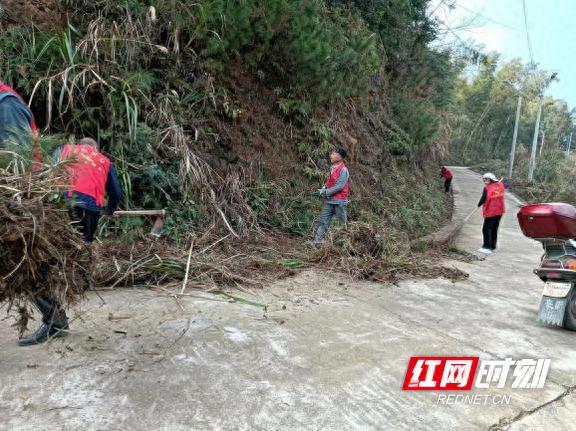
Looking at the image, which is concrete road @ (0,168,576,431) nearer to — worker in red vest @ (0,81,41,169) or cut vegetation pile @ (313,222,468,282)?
cut vegetation pile @ (313,222,468,282)

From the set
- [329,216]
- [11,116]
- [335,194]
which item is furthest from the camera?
[329,216]

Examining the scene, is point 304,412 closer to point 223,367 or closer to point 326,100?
point 223,367

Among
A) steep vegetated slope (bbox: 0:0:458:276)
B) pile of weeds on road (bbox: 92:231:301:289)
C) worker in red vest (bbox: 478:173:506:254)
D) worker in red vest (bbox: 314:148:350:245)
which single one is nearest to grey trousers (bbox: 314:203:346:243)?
worker in red vest (bbox: 314:148:350:245)

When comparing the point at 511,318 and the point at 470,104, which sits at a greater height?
the point at 470,104

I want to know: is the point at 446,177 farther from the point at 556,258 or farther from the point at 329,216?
the point at 556,258

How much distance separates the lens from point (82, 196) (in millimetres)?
3494

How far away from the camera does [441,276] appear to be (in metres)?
6.51

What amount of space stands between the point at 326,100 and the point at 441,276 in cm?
458

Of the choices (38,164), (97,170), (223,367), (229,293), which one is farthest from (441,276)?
(38,164)

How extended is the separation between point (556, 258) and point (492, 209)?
4.71 m

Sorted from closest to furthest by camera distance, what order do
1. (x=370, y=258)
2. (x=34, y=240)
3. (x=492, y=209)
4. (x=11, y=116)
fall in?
(x=34, y=240)
(x=11, y=116)
(x=370, y=258)
(x=492, y=209)

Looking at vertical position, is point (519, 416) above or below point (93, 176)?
below

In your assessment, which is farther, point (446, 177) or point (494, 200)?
point (446, 177)

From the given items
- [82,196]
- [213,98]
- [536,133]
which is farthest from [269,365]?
[536,133]
